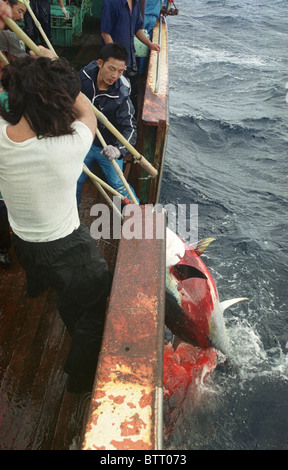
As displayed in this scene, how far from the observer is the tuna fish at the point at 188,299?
10.7 feet

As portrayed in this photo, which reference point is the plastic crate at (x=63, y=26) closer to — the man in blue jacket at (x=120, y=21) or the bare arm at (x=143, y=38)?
the bare arm at (x=143, y=38)

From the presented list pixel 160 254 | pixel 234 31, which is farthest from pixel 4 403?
pixel 234 31

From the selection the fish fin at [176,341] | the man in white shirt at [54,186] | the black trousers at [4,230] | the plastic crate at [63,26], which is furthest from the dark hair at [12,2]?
the plastic crate at [63,26]

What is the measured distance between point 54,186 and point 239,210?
277 inches

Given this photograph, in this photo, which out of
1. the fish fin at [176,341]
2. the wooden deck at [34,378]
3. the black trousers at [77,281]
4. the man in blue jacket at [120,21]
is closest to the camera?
the black trousers at [77,281]

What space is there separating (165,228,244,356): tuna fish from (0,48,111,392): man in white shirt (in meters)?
0.94

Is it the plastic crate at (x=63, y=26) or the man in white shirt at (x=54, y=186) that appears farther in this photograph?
the plastic crate at (x=63, y=26)

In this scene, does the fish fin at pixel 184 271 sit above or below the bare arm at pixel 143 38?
below

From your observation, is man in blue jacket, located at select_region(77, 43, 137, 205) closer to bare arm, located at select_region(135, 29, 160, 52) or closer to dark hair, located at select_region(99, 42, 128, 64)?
dark hair, located at select_region(99, 42, 128, 64)

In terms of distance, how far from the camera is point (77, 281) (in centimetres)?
232

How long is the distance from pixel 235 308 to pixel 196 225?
2311 millimetres

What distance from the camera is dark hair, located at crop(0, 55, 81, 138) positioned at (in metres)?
1.65

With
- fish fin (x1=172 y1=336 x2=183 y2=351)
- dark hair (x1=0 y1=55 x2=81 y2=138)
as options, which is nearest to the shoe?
fish fin (x1=172 y1=336 x2=183 y2=351)

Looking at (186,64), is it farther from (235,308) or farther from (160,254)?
(160,254)
